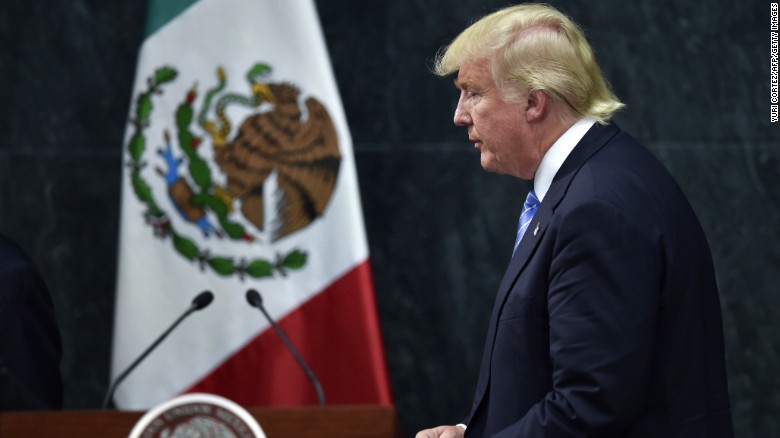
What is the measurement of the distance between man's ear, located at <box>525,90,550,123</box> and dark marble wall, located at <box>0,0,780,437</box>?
6.38 ft

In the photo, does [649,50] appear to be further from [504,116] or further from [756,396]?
[504,116]

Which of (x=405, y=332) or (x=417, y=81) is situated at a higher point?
Result: (x=417, y=81)

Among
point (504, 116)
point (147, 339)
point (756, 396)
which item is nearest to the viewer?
point (504, 116)

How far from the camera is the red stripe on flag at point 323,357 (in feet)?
12.9

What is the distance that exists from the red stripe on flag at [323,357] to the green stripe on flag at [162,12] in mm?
1098

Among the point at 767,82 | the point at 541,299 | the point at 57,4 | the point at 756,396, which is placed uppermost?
the point at 57,4

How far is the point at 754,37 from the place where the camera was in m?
4.36

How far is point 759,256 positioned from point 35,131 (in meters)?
2.75

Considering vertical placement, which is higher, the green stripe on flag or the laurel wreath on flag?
the green stripe on flag

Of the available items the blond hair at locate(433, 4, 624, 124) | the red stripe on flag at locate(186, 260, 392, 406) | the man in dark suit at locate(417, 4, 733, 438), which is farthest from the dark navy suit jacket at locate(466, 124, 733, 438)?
the red stripe on flag at locate(186, 260, 392, 406)

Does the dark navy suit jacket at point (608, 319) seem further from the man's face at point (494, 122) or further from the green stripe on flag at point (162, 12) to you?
the green stripe on flag at point (162, 12)

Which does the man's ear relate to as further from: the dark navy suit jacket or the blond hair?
the dark navy suit jacket

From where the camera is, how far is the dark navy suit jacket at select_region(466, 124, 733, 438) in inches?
79.0

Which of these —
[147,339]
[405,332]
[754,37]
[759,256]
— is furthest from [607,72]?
[147,339]
